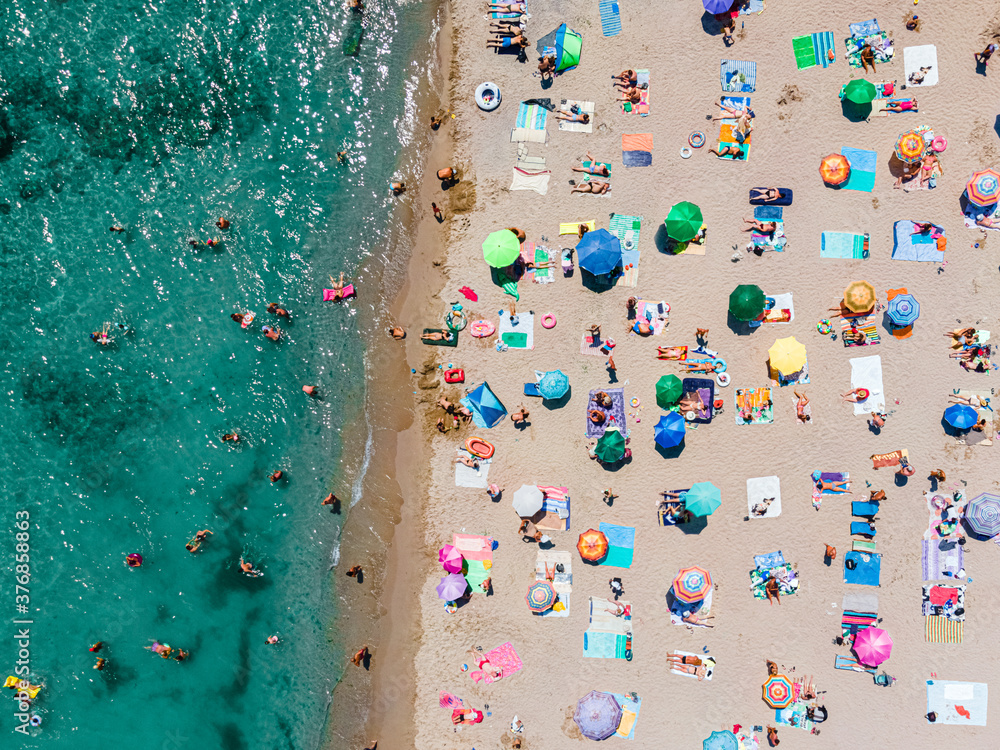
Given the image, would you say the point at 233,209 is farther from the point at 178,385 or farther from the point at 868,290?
the point at 868,290

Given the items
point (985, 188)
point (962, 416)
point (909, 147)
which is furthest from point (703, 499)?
point (985, 188)

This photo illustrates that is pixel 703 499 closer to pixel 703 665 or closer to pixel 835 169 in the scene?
pixel 703 665

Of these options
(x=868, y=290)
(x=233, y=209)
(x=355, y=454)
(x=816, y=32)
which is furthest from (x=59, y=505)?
(x=816, y=32)

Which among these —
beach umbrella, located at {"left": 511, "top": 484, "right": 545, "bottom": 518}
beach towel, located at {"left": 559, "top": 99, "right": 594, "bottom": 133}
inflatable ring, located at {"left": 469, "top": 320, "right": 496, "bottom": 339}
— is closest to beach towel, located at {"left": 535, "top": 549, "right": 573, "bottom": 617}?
beach umbrella, located at {"left": 511, "top": 484, "right": 545, "bottom": 518}

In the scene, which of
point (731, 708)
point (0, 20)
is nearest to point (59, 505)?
point (0, 20)

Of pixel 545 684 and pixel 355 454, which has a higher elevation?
pixel 355 454

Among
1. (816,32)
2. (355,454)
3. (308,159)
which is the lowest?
(355,454)

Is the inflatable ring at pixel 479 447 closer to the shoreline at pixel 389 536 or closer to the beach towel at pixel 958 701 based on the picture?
the shoreline at pixel 389 536
